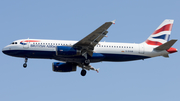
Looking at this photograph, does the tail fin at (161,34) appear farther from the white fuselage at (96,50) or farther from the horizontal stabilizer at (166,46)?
the horizontal stabilizer at (166,46)

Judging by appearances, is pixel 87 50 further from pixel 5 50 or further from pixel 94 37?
pixel 5 50

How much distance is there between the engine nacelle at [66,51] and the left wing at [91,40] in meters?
0.67

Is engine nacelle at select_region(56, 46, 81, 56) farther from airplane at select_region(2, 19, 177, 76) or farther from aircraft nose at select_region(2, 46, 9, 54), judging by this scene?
aircraft nose at select_region(2, 46, 9, 54)

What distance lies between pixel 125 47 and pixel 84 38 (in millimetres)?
6863

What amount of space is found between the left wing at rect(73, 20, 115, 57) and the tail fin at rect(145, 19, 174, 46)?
9.43 metres

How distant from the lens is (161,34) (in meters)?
51.6

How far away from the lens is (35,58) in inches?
1842

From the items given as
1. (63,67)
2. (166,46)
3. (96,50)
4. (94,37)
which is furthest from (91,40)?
(166,46)

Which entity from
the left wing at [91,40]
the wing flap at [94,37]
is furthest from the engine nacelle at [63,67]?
the wing flap at [94,37]

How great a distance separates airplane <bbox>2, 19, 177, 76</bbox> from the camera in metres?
45.0

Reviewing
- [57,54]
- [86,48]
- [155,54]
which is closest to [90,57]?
[86,48]

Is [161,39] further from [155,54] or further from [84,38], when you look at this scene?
[84,38]

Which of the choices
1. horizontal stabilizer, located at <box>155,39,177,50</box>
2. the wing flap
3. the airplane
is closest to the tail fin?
the airplane

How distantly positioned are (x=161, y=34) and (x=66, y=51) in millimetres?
15555
